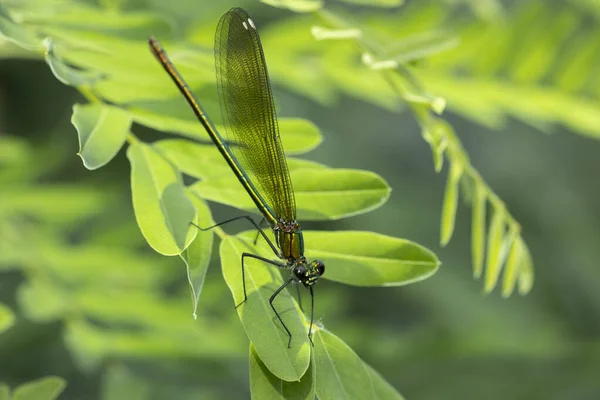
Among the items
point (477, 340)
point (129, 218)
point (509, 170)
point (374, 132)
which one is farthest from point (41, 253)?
point (509, 170)

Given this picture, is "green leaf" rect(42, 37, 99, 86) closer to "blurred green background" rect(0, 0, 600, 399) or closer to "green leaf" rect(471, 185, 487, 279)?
"blurred green background" rect(0, 0, 600, 399)

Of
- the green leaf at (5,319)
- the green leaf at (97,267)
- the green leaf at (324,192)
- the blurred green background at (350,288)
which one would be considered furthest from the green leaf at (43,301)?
the green leaf at (324,192)

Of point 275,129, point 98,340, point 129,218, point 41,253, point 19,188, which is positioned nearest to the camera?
point 275,129

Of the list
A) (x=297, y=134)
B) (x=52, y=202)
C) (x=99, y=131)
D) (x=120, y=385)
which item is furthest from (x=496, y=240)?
(x=52, y=202)

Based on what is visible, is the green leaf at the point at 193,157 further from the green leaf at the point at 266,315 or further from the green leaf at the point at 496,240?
the green leaf at the point at 496,240

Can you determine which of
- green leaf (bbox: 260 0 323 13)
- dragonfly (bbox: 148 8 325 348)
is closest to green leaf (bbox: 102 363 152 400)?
dragonfly (bbox: 148 8 325 348)

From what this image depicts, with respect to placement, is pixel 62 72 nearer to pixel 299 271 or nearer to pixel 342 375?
pixel 299 271

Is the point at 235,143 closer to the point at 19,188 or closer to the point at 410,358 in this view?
the point at 19,188

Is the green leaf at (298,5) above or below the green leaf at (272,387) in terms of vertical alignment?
above
